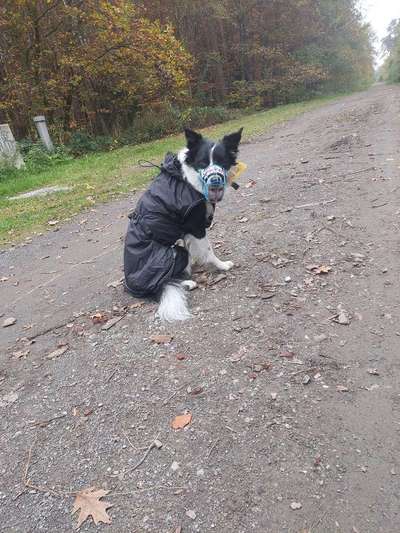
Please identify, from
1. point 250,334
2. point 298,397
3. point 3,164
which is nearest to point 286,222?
point 250,334

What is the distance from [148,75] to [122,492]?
17.2 metres

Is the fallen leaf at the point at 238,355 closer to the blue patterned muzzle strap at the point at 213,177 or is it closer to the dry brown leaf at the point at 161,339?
the dry brown leaf at the point at 161,339

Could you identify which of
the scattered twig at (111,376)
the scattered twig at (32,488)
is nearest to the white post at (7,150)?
the scattered twig at (111,376)

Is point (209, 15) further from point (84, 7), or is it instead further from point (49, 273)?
point (49, 273)

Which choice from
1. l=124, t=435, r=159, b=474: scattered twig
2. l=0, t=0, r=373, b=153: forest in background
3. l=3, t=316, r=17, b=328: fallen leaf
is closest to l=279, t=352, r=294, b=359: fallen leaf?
l=124, t=435, r=159, b=474: scattered twig

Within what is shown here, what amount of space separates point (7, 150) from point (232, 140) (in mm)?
10824

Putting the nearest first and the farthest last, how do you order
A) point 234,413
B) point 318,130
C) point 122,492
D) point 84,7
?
1. point 122,492
2. point 234,413
3. point 318,130
4. point 84,7

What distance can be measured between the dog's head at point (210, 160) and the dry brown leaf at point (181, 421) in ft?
6.99

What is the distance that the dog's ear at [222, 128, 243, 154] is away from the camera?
159 inches

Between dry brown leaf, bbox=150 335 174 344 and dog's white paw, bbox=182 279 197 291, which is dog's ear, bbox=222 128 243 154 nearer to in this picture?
dog's white paw, bbox=182 279 197 291

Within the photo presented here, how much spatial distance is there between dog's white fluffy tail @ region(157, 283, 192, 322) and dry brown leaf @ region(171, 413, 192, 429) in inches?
46.3

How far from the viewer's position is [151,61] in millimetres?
16094

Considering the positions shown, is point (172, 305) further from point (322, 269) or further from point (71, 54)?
point (71, 54)

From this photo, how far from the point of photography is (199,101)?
23109mm
